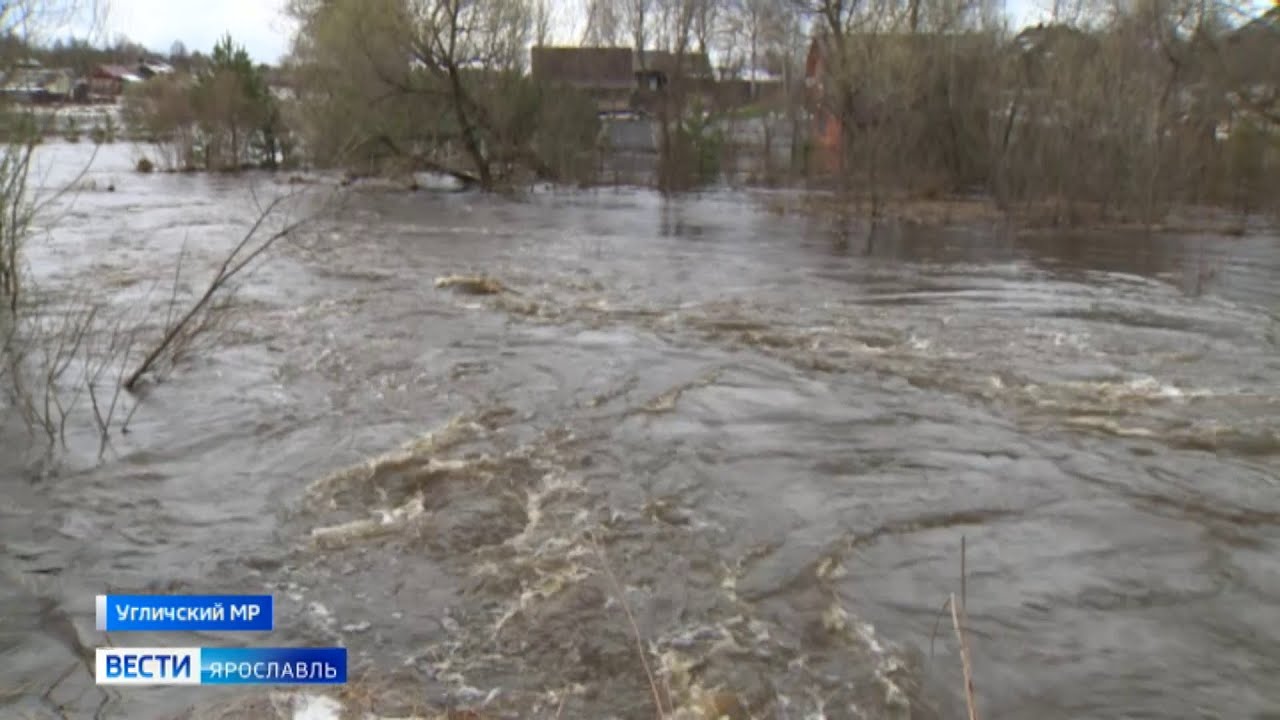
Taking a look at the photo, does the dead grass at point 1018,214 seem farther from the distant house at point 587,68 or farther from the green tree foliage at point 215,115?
the green tree foliage at point 215,115

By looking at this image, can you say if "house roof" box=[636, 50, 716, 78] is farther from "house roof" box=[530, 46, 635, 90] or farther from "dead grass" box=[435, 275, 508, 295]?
"dead grass" box=[435, 275, 508, 295]

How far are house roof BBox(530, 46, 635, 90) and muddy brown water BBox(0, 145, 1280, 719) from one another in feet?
77.6

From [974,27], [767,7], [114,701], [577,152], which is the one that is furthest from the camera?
[767,7]

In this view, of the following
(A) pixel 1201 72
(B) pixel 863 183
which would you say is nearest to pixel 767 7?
(B) pixel 863 183

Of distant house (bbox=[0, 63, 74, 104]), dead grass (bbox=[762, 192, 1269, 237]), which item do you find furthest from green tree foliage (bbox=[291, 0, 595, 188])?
distant house (bbox=[0, 63, 74, 104])

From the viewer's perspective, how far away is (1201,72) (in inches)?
1169

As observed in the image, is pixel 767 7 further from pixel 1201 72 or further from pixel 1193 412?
pixel 1193 412

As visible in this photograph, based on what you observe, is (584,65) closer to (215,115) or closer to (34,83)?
(215,115)

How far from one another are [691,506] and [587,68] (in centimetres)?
3504

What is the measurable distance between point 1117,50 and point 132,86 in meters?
34.8

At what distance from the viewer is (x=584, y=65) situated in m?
39.2

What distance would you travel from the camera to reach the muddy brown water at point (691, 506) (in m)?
5.04

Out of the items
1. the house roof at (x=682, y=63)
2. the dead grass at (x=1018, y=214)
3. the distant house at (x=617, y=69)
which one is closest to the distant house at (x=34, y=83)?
the dead grass at (x=1018, y=214)

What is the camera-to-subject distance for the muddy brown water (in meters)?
5.04
